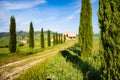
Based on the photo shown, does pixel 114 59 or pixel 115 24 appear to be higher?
pixel 115 24

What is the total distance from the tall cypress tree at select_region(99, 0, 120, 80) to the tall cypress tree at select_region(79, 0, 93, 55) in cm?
1335

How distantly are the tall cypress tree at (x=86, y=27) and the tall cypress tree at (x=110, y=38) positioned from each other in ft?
43.8

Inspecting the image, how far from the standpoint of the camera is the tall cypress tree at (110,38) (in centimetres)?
762

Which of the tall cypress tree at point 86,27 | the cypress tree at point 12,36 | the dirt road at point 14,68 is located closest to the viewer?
the dirt road at point 14,68

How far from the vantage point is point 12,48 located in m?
49.7

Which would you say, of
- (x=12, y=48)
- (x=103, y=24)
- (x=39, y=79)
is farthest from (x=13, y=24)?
(x=103, y=24)

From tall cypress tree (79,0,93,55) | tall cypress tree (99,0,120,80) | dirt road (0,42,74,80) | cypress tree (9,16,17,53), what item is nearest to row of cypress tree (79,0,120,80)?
tall cypress tree (99,0,120,80)

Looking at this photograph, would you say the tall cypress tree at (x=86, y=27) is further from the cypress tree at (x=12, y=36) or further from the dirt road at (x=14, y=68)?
the cypress tree at (x=12, y=36)

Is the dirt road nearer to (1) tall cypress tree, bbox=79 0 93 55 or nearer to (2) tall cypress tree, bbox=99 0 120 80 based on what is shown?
(1) tall cypress tree, bbox=79 0 93 55

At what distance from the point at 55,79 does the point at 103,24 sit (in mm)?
3835

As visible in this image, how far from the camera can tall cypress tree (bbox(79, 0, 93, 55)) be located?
2192cm

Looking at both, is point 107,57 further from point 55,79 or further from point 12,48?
point 12,48

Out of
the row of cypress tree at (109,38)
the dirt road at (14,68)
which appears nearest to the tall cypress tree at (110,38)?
the row of cypress tree at (109,38)

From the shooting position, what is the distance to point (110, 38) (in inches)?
306
